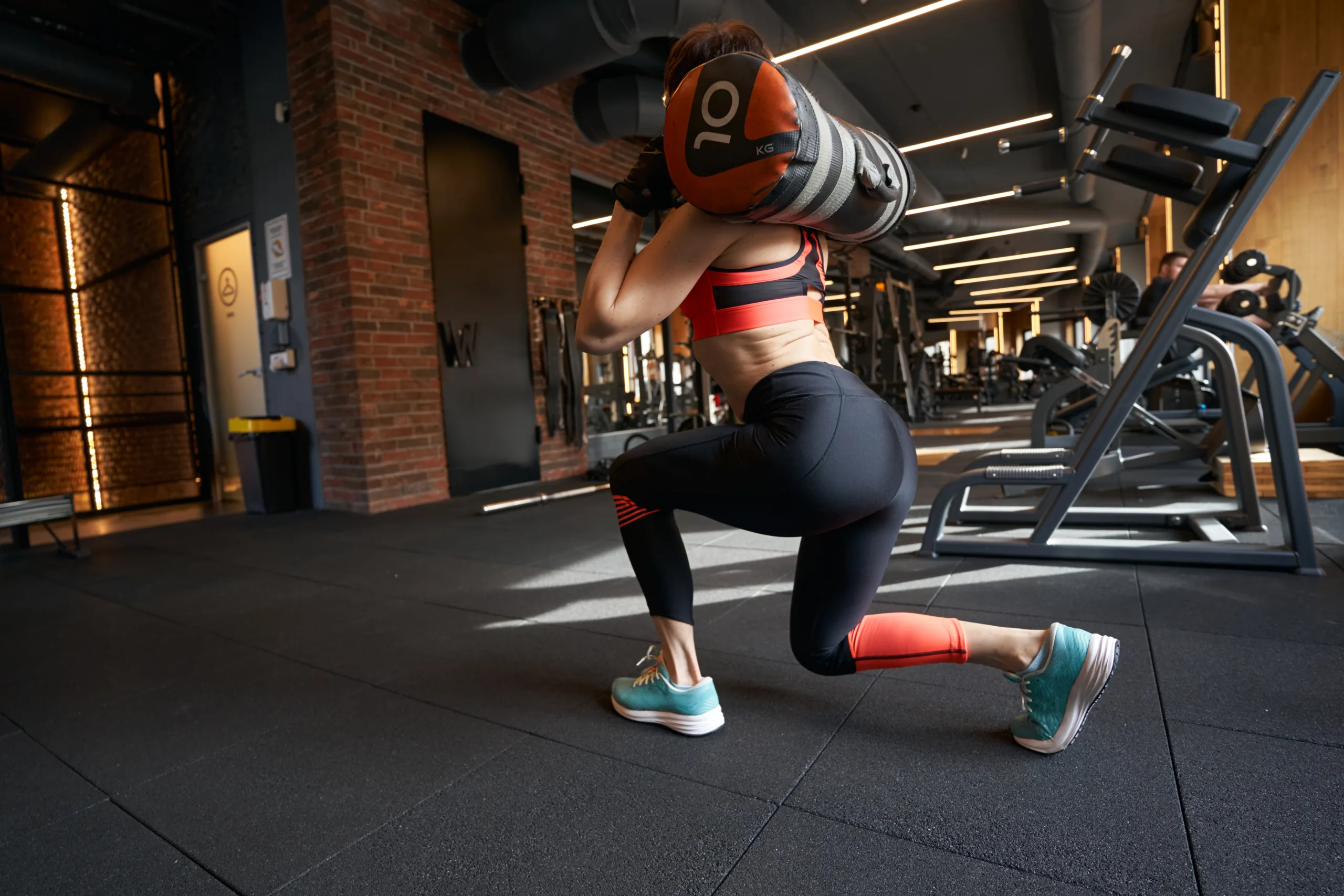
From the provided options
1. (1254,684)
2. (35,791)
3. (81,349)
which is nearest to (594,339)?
(35,791)

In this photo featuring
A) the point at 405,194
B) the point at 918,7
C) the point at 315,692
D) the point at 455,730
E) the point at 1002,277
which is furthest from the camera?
the point at 1002,277

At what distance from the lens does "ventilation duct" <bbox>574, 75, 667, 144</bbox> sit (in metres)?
5.57

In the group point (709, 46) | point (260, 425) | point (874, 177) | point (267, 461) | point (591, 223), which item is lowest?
point (267, 461)

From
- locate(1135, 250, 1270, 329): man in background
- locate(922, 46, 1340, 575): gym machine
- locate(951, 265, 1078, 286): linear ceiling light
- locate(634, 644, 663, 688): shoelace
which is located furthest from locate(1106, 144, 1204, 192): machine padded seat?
locate(951, 265, 1078, 286): linear ceiling light

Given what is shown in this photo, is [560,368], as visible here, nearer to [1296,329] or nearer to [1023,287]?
[1296,329]

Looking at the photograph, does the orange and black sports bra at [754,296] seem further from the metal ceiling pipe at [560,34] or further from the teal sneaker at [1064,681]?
the metal ceiling pipe at [560,34]

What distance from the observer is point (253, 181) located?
15.5 ft

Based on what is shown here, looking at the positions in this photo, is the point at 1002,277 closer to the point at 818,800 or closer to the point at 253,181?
the point at 253,181

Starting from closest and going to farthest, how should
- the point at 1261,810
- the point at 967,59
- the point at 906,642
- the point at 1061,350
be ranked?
1. the point at 1261,810
2. the point at 906,642
3. the point at 1061,350
4. the point at 967,59

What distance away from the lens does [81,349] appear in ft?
19.7

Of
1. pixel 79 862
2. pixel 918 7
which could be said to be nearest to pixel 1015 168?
pixel 918 7

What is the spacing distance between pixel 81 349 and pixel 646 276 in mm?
7135

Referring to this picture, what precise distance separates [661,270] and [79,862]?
129 cm

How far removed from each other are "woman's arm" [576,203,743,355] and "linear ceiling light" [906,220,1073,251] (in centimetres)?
1202
